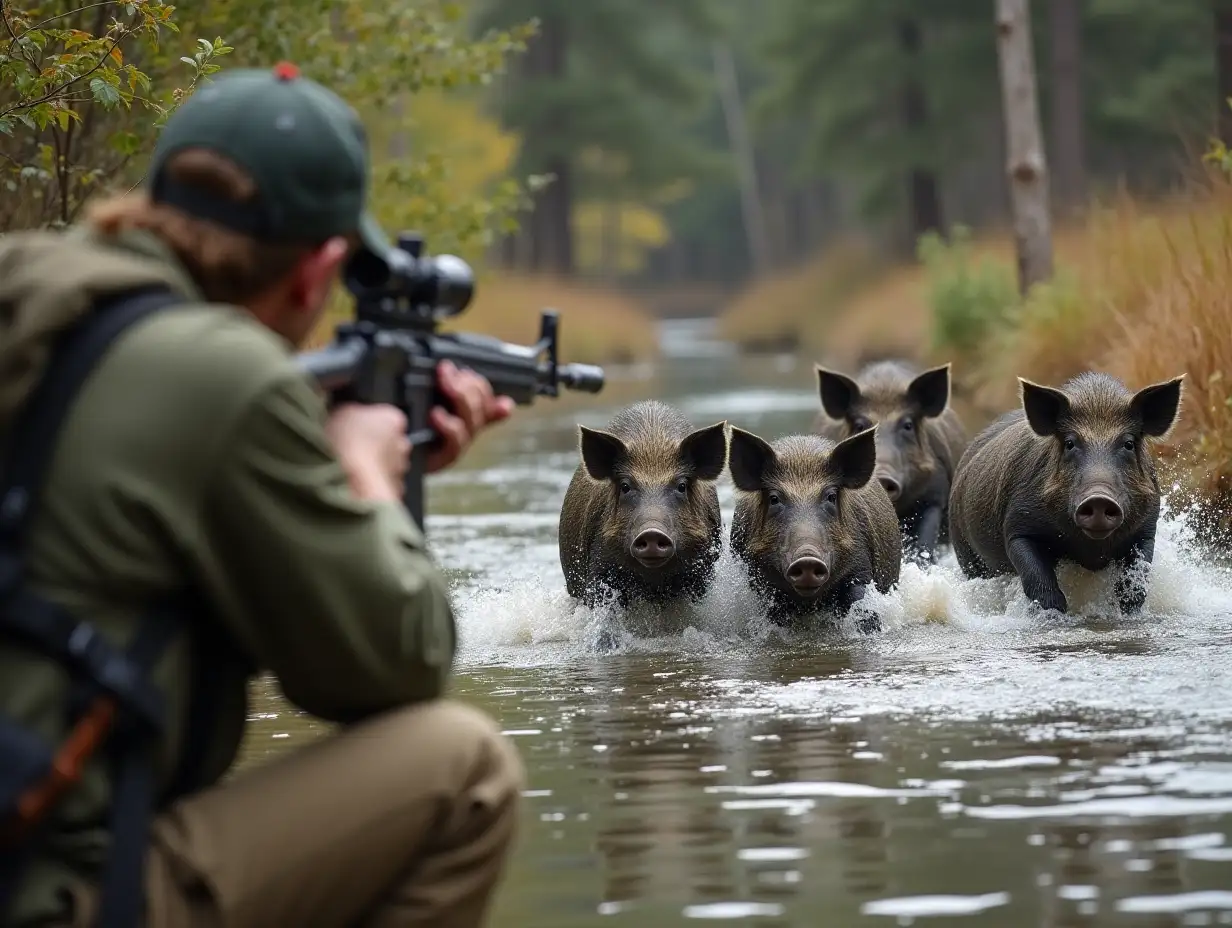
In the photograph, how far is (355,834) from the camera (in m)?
3.84

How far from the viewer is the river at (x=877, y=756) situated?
16.1ft

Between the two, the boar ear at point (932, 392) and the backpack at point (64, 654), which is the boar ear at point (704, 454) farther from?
the backpack at point (64, 654)

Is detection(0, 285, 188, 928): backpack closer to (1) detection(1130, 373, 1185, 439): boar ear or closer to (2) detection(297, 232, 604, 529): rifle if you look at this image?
(2) detection(297, 232, 604, 529): rifle

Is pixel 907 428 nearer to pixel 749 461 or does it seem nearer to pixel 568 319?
pixel 749 461

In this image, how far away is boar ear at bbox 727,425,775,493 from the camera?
31.7ft

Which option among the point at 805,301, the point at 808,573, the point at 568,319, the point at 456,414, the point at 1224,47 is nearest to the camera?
the point at 456,414

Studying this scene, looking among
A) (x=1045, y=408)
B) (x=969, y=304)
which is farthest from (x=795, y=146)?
(x=1045, y=408)

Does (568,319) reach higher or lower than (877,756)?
higher

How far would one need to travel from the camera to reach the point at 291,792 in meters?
3.86

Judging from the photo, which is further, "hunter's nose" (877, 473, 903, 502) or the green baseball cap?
"hunter's nose" (877, 473, 903, 502)

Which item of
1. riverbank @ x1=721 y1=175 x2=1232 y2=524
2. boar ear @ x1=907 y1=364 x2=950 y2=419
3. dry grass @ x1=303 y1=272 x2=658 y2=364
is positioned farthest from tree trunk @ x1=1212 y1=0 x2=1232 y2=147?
boar ear @ x1=907 y1=364 x2=950 y2=419

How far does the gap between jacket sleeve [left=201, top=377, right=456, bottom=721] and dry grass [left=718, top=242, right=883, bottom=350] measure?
4358cm

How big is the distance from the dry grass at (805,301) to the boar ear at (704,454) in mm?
37494

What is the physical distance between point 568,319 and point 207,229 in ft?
121
